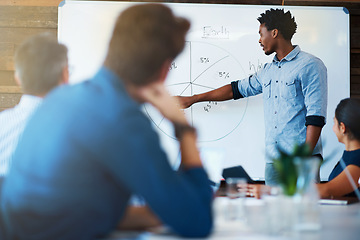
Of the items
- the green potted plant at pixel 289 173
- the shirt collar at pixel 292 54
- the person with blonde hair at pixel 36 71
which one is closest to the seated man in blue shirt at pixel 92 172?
the green potted plant at pixel 289 173

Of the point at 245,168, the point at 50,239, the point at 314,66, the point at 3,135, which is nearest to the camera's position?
the point at 50,239

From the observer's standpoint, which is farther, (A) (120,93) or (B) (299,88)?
(B) (299,88)

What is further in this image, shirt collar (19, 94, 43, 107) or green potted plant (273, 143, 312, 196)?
shirt collar (19, 94, 43, 107)

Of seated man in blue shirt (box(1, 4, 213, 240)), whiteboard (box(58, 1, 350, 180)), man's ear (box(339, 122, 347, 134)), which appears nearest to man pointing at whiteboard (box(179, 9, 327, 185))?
whiteboard (box(58, 1, 350, 180))

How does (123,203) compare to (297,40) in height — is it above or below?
below

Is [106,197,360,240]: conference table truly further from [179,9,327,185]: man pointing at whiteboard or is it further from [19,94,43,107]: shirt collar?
[179,9,327,185]: man pointing at whiteboard

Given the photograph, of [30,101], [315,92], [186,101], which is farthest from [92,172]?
[186,101]

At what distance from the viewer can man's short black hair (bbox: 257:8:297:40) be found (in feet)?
9.99

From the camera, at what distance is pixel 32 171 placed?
0.90 meters

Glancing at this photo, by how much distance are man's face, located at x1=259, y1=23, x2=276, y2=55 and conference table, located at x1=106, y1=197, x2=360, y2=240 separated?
1855 mm

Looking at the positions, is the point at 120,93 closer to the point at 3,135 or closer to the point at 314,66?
the point at 3,135

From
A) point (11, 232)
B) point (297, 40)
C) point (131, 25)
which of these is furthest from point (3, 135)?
point (297, 40)

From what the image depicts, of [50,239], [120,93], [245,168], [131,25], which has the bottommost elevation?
[245,168]

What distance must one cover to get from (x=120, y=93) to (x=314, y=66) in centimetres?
211
